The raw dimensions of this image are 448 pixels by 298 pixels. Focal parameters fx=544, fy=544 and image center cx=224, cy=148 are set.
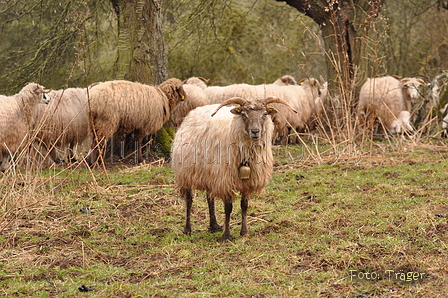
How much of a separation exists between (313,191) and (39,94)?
5.06m

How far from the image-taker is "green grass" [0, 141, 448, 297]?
4039 millimetres

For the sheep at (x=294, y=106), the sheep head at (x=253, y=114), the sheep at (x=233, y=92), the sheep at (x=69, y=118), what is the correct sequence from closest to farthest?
→ the sheep head at (x=253, y=114), the sheep at (x=69, y=118), the sheep at (x=233, y=92), the sheep at (x=294, y=106)

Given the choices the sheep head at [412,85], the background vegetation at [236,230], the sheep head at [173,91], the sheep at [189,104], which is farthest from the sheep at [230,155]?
the sheep head at [412,85]

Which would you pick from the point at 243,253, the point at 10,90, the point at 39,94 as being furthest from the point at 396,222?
the point at 10,90

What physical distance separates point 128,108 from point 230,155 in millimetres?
4565

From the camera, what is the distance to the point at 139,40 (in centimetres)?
1009

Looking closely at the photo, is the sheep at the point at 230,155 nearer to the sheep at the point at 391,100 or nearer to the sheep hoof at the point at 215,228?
the sheep hoof at the point at 215,228

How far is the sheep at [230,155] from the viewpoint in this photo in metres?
5.30

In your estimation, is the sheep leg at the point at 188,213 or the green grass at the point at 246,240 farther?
the sheep leg at the point at 188,213

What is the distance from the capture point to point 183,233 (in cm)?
579

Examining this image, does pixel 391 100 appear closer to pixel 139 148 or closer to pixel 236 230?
pixel 139 148

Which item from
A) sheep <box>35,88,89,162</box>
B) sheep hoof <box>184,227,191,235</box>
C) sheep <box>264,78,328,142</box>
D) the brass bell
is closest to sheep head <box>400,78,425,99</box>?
sheep <box>264,78,328,142</box>

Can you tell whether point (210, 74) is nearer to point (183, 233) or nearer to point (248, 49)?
point (248, 49)

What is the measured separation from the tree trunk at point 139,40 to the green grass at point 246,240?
2.81 meters
